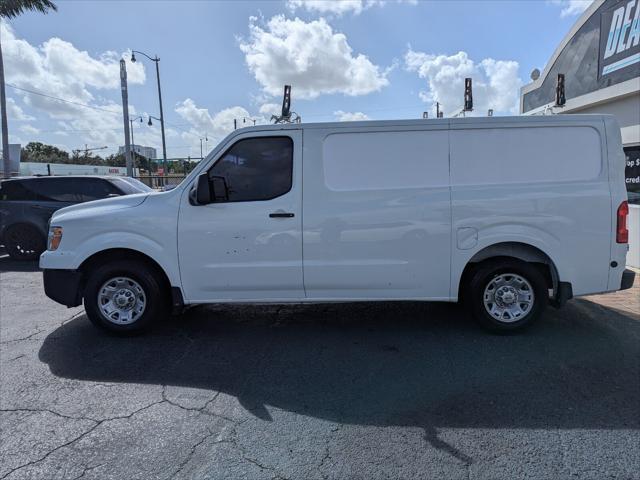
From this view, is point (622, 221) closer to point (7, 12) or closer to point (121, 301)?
point (121, 301)

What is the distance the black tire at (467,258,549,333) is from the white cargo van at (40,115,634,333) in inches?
0.5

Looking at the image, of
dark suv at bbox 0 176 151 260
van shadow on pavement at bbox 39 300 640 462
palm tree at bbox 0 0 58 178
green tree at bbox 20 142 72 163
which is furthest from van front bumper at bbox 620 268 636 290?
green tree at bbox 20 142 72 163

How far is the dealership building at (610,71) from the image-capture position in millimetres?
8922

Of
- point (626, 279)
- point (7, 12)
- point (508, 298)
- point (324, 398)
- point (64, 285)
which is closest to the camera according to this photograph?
point (324, 398)

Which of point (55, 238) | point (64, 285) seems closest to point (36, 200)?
point (55, 238)

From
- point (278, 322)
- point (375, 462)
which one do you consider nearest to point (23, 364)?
point (278, 322)

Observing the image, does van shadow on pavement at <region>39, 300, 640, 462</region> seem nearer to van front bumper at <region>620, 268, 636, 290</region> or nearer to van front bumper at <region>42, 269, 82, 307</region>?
van front bumper at <region>42, 269, 82, 307</region>

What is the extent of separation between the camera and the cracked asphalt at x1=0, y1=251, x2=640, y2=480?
9.36 feet

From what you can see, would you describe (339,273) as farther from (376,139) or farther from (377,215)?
(376,139)

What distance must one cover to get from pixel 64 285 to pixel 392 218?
354 centimetres

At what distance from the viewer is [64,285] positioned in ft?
16.3

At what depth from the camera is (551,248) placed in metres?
4.68

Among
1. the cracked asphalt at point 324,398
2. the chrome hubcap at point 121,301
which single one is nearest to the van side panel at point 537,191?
the cracked asphalt at point 324,398

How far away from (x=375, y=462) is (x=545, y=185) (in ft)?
10.6
